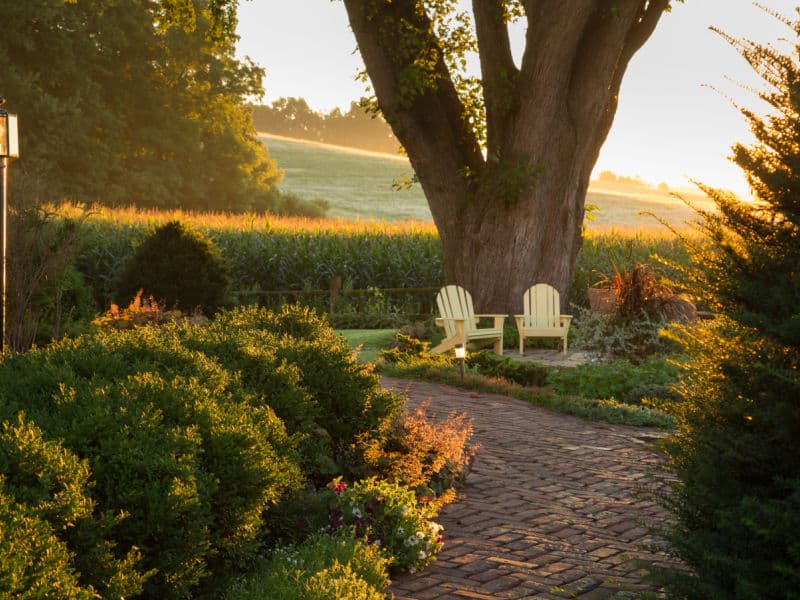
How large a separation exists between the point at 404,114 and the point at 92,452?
11.8 m

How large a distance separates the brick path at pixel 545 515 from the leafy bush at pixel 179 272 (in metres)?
5.79

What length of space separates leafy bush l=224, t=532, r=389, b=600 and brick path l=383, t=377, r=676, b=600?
0.97 ft

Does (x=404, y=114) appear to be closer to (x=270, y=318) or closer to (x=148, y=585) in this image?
(x=270, y=318)

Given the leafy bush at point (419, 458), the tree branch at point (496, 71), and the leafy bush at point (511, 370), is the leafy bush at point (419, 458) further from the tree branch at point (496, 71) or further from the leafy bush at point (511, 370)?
the tree branch at point (496, 71)

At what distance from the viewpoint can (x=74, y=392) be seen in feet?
12.6

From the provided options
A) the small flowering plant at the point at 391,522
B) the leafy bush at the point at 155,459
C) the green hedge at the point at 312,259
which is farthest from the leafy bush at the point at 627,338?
the leafy bush at the point at 155,459

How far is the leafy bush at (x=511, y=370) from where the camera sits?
10.4 meters

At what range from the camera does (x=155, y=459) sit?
3379 millimetres

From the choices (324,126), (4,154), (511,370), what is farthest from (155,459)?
(324,126)

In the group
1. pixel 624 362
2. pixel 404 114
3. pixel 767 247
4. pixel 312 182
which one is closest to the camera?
pixel 767 247

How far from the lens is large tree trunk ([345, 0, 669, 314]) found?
1448 centimetres

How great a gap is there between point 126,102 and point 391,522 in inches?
1446

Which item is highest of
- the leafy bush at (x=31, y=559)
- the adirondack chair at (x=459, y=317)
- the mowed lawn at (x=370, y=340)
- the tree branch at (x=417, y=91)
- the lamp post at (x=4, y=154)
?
the tree branch at (x=417, y=91)

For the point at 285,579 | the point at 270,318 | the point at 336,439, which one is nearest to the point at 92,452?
the point at 285,579
